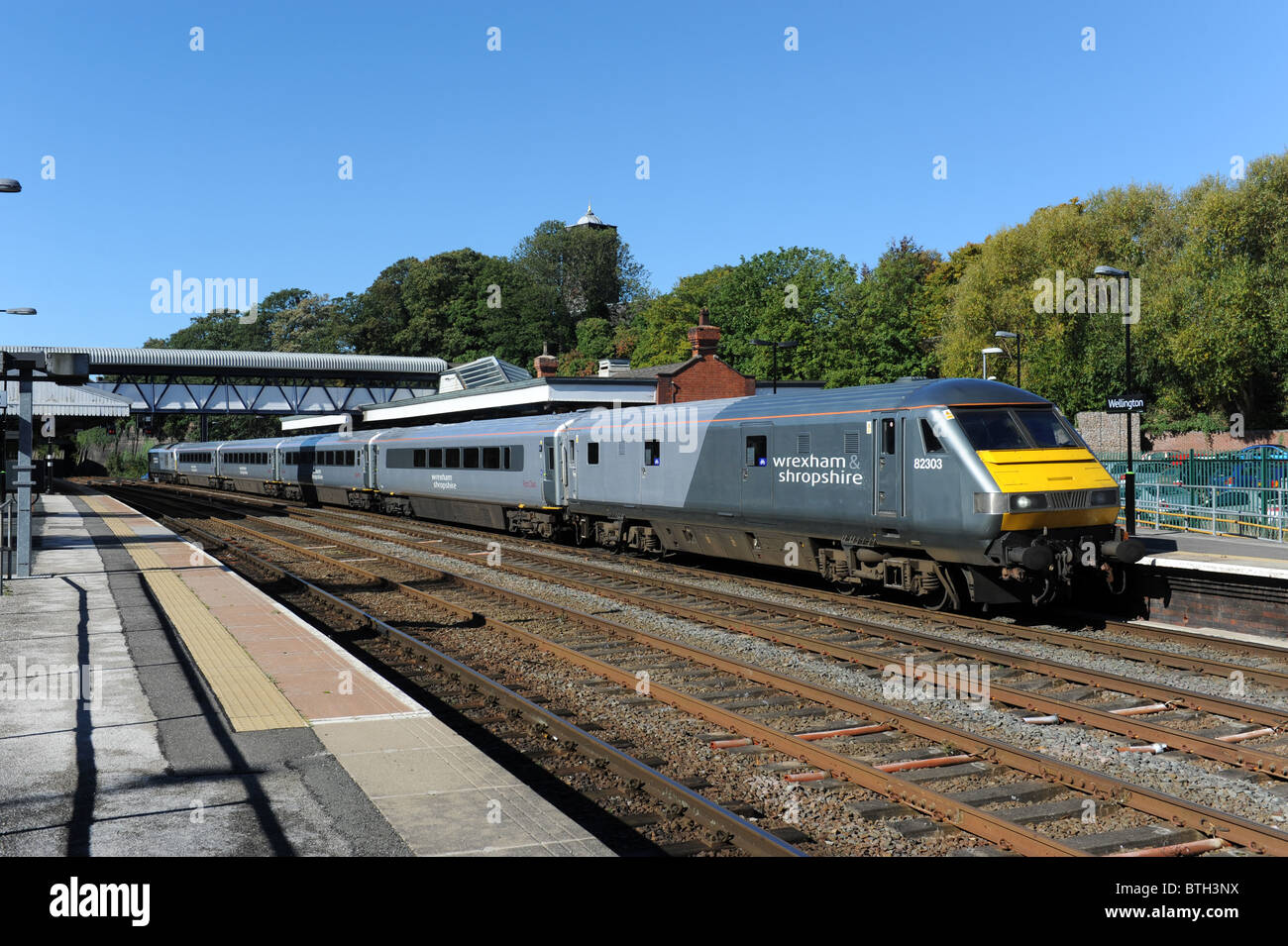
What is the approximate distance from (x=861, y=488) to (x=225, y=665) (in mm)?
8918

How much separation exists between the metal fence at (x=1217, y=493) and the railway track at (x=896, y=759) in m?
14.7

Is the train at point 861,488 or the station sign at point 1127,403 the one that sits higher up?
the station sign at point 1127,403

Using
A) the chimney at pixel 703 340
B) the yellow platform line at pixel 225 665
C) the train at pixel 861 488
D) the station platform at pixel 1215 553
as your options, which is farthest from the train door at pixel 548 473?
the chimney at pixel 703 340

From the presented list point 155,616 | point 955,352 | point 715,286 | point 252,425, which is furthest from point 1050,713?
point 252,425

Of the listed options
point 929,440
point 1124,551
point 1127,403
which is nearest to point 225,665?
point 929,440

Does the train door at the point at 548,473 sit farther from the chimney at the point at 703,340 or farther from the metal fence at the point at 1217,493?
the chimney at the point at 703,340

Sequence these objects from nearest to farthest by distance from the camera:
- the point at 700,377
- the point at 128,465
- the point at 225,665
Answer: the point at 225,665, the point at 700,377, the point at 128,465

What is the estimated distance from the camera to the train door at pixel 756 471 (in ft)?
56.6

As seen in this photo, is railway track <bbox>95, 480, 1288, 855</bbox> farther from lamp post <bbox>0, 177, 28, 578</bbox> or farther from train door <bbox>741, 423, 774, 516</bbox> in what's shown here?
lamp post <bbox>0, 177, 28, 578</bbox>

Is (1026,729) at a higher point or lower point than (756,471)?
lower

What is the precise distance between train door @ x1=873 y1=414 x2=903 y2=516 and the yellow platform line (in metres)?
8.56

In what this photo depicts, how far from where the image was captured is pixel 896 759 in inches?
324

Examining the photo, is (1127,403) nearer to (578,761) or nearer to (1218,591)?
(1218,591)
